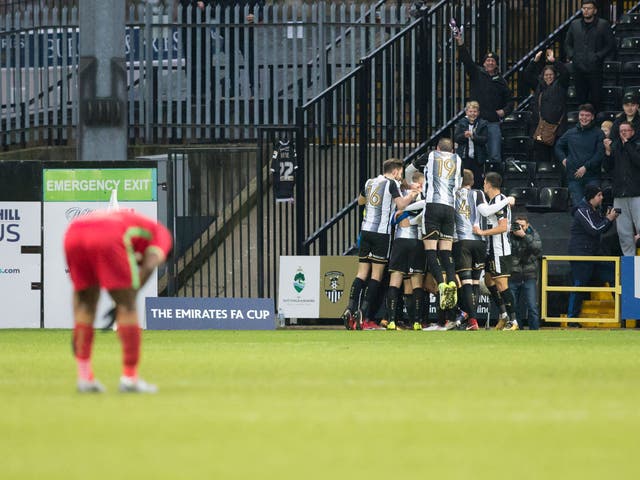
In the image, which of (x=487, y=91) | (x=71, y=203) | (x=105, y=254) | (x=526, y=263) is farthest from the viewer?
(x=487, y=91)

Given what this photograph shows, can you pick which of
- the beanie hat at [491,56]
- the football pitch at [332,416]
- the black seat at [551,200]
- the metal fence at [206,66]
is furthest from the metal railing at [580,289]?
the metal fence at [206,66]

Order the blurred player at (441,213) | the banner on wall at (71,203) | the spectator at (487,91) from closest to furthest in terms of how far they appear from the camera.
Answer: the blurred player at (441,213) < the banner on wall at (71,203) < the spectator at (487,91)

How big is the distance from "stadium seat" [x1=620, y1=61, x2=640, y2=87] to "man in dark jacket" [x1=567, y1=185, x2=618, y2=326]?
3.85 meters

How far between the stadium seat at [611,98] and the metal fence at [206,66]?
4.21 meters

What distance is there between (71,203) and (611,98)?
9084 mm

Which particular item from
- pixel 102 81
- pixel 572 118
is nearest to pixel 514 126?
pixel 572 118

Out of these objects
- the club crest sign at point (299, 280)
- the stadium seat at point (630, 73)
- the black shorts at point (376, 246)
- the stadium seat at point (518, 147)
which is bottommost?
the club crest sign at point (299, 280)

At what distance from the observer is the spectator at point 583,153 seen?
2272 centimetres

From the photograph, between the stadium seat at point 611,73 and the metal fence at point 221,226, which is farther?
the stadium seat at point 611,73

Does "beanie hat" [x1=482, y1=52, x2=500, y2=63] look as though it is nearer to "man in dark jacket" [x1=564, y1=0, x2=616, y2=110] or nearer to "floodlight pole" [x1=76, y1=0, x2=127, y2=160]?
"man in dark jacket" [x1=564, y1=0, x2=616, y2=110]

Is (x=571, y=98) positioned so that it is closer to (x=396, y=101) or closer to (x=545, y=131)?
(x=545, y=131)

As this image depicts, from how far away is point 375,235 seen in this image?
20.9 meters

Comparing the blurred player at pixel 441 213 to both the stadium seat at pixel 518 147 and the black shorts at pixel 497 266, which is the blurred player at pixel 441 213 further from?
the stadium seat at pixel 518 147

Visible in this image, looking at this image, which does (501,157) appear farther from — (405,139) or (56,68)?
(56,68)
